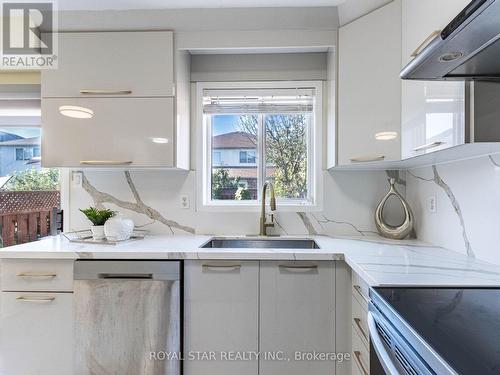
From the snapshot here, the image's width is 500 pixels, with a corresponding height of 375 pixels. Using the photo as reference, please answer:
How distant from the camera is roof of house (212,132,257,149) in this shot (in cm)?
235

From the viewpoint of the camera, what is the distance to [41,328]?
164cm

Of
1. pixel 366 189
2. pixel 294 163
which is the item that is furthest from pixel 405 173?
pixel 294 163

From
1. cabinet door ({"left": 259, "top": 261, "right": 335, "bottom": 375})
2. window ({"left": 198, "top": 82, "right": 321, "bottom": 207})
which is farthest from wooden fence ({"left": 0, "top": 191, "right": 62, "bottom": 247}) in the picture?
cabinet door ({"left": 259, "top": 261, "right": 335, "bottom": 375})

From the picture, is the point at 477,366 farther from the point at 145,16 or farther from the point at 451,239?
the point at 145,16

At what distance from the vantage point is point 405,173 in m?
2.16

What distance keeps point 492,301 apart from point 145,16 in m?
2.18

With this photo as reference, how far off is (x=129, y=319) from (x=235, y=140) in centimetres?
139

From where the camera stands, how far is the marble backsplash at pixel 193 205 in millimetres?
2186

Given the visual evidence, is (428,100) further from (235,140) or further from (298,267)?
(235,140)

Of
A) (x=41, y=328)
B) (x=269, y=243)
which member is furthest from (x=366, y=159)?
(x=41, y=328)

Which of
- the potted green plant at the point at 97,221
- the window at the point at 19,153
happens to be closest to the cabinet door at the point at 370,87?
the potted green plant at the point at 97,221

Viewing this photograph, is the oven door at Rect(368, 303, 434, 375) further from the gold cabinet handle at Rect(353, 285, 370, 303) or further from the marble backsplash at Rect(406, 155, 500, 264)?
the marble backsplash at Rect(406, 155, 500, 264)

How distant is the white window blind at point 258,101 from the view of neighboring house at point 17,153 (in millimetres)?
1343

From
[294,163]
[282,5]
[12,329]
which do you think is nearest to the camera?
[12,329]
